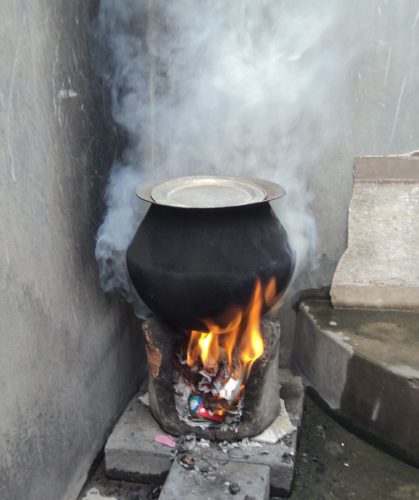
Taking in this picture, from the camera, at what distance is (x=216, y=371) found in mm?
3045

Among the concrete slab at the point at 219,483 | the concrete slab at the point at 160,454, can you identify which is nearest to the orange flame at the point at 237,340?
the concrete slab at the point at 160,454

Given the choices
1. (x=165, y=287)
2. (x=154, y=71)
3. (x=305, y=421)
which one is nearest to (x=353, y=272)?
(x=305, y=421)

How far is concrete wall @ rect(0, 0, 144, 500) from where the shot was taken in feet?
6.97

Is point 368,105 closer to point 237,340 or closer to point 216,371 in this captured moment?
point 237,340

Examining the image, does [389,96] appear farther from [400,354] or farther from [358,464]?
[358,464]

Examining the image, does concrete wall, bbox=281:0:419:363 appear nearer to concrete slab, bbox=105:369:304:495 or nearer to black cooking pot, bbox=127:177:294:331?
black cooking pot, bbox=127:177:294:331

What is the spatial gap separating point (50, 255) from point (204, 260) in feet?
2.68

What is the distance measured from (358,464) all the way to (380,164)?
7.09 ft

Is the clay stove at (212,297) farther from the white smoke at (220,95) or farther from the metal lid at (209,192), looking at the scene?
the white smoke at (220,95)

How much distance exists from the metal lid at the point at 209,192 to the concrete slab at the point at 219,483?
149 cm

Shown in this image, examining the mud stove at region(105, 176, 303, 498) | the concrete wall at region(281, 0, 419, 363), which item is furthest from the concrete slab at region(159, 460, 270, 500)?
the concrete wall at region(281, 0, 419, 363)

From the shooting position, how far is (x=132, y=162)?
11.5 feet

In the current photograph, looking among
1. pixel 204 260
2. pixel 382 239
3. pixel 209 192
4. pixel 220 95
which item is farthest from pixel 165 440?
pixel 220 95

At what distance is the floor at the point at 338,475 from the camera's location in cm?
281
